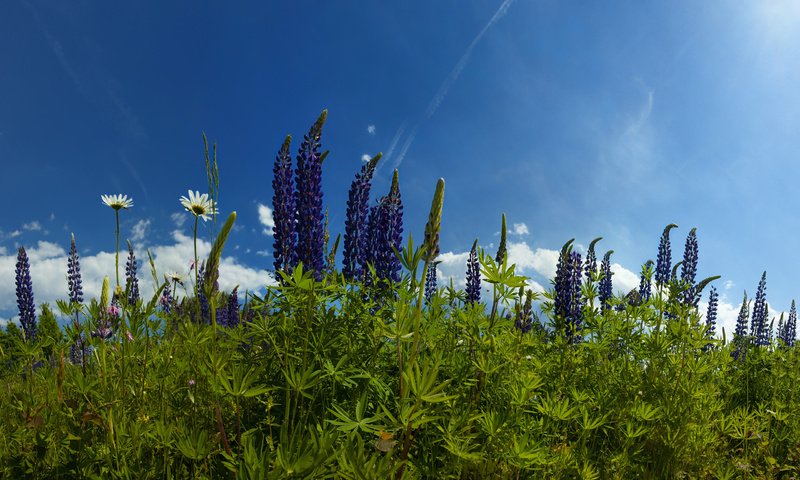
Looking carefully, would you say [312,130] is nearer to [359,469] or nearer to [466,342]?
[466,342]

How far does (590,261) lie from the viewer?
945 centimetres

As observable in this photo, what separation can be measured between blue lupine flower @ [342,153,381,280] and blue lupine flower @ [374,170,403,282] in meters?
0.18

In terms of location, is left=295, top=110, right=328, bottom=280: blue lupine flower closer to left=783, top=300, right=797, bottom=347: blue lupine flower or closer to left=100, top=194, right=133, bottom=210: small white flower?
left=100, top=194, right=133, bottom=210: small white flower

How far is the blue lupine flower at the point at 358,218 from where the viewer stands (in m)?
5.33

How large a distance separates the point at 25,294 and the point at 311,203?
10.7m

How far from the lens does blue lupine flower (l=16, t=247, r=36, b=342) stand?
37.1ft

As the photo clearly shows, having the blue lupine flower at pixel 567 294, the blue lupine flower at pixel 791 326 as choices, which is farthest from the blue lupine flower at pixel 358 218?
the blue lupine flower at pixel 791 326

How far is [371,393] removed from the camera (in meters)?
2.92

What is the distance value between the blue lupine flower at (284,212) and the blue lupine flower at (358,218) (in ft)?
2.31

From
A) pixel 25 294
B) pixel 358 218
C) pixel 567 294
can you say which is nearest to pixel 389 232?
pixel 358 218

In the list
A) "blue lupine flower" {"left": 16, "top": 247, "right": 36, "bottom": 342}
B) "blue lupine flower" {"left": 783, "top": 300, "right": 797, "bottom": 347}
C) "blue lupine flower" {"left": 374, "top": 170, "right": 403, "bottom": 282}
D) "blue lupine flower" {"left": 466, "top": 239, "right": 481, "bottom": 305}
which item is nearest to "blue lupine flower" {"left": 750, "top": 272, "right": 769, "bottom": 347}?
"blue lupine flower" {"left": 783, "top": 300, "right": 797, "bottom": 347}

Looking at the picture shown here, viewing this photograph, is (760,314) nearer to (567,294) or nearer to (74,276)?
(567,294)

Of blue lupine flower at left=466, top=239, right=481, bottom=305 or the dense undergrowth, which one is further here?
blue lupine flower at left=466, top=239, right=481, bottom=305

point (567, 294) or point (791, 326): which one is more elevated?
point (791, 326)
